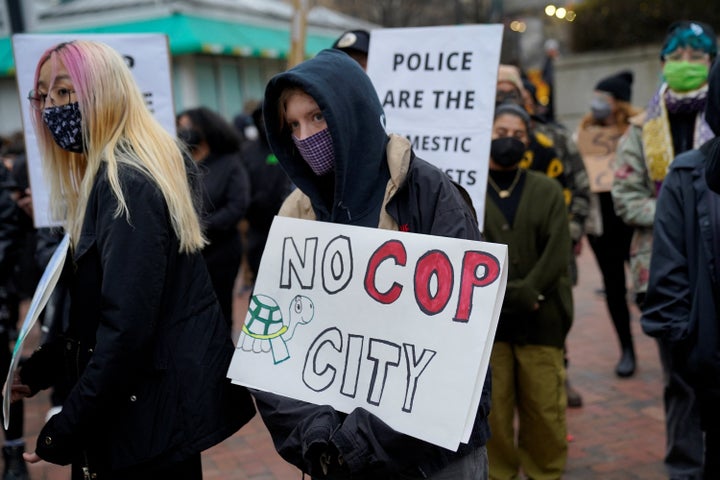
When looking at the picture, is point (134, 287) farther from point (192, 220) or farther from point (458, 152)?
point (458, 152)

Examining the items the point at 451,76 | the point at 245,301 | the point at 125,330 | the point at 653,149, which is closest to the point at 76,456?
the point at 125,330

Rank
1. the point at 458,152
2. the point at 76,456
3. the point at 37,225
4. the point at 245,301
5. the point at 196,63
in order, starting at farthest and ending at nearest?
the point at 196,63
the point at 245,301
the point at 37,225
the point at 458,152
the point at 76,456

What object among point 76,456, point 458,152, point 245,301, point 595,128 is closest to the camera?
point 76,456

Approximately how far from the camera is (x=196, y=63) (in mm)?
16469

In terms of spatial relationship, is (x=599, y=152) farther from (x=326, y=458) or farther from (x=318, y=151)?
(x=326, y=458)

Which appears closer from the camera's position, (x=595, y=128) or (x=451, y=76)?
(x=451, y=76)

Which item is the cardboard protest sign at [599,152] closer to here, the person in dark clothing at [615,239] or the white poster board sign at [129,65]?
the person in dark clothing at [615,239]

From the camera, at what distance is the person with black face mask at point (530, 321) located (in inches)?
143

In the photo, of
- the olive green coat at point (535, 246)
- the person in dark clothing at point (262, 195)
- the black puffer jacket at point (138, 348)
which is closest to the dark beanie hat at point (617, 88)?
the olive green coat at point (535, 246)

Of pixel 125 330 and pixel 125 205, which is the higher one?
pixel 125 205

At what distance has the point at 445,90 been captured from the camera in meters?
3.45

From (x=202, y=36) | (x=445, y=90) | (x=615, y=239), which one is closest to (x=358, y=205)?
(x=445, y=90)

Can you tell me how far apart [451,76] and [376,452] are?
2071 millimetres

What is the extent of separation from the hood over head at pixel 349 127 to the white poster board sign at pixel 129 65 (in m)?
2.03
